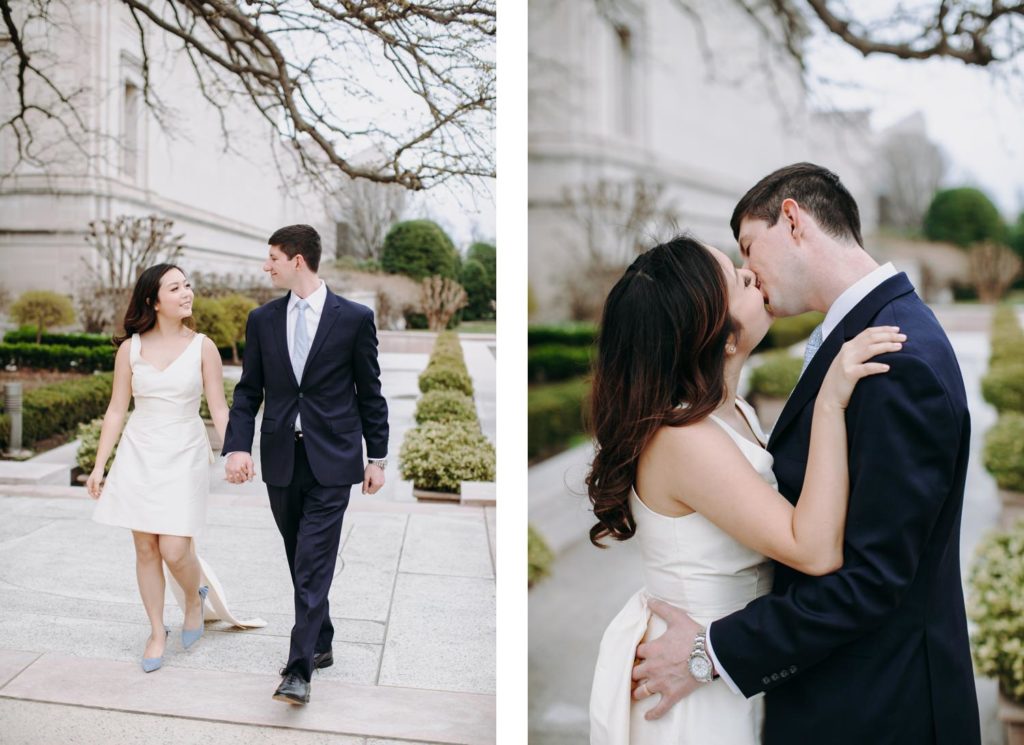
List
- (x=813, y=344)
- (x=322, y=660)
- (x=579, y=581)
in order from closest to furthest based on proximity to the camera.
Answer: (x=813, y=344) → (x=322, y=660) → (x=579, y=581)

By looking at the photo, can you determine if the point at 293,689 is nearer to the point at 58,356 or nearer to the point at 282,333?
the point at 282,333

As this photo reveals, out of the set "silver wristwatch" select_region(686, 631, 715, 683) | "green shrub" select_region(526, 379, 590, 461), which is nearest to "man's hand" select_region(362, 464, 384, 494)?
"silver wristwatch" select_region(686, 631, 715, 683)

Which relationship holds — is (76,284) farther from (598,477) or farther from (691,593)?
(691,593)

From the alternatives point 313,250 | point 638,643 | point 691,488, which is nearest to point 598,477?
point 691,488

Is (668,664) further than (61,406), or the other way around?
(61,406)

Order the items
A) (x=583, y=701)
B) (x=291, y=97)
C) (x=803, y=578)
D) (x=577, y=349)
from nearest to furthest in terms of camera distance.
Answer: (x=803, y=578)
(x=291, y=97)
(x=583, y=701)
(x=577, y=349)

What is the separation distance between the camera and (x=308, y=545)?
8.53 ft

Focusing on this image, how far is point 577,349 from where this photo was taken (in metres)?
7.97

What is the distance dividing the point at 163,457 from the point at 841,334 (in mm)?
1956

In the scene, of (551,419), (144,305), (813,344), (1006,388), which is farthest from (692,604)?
(1006,388)

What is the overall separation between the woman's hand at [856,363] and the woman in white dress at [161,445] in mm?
1770

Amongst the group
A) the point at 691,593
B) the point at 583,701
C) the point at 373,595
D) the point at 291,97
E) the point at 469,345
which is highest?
the point at 291,97

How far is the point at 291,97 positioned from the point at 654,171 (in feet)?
19.4

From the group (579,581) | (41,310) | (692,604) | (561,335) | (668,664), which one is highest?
(561,335)
